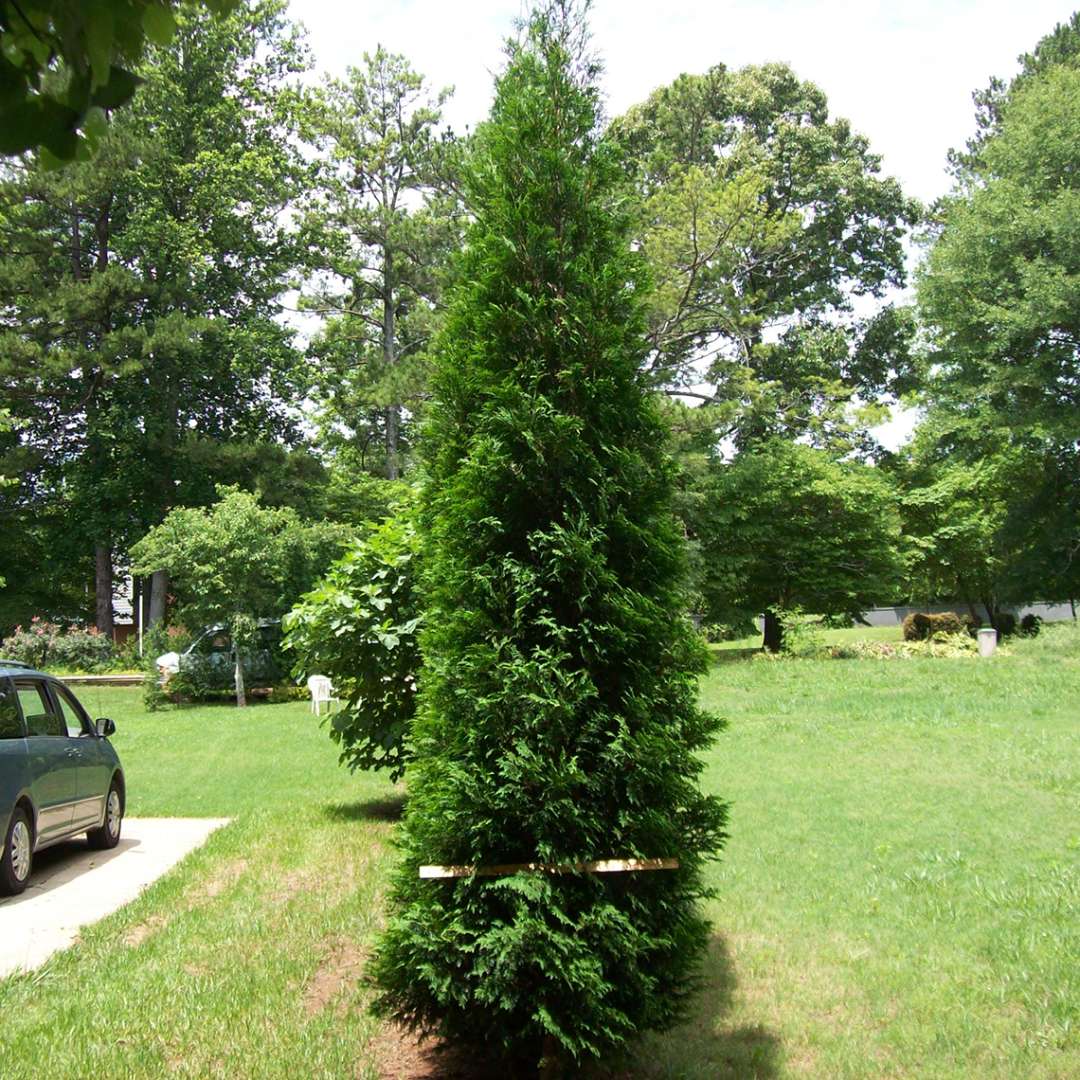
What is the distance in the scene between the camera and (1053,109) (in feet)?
104

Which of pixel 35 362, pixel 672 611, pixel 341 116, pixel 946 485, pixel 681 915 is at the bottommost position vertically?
pixel 681 915

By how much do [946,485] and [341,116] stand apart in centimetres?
2400

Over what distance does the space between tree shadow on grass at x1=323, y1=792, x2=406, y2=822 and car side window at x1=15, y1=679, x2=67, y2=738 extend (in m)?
2.63

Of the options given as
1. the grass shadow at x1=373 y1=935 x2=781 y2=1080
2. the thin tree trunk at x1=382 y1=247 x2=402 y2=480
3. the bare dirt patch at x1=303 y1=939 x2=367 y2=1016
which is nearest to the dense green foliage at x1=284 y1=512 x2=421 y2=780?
the bare dirt patch at x1=303 y1=939 x2=367 y2=1016

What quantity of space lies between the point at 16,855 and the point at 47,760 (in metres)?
0.76

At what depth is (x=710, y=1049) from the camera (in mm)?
4801

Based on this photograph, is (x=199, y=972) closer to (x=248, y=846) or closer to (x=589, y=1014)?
(x=589, y=1014)

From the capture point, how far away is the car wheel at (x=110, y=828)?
31.4ft

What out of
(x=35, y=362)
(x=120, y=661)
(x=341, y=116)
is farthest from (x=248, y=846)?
(x=341, y=116)

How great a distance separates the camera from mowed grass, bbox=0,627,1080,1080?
464 centimetres

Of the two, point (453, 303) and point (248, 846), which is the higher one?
point (453, 303)

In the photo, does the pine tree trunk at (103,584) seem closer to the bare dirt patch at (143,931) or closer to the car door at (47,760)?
the car door at (47,760)

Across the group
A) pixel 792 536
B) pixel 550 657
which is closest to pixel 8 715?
pixel 550 657

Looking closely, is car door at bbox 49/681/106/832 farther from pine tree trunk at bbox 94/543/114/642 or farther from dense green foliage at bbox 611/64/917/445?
pine tree trunk at bbox 94/543/114/642
